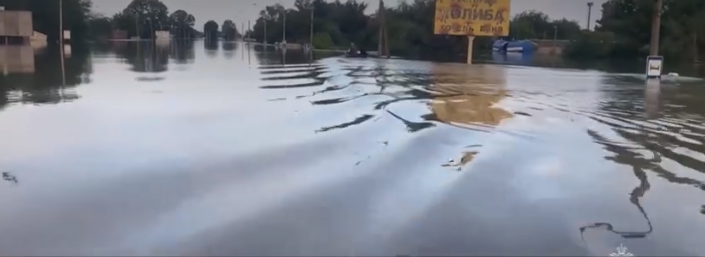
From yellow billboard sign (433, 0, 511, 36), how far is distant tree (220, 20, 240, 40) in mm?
136048

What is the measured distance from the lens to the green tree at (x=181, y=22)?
154000 mm

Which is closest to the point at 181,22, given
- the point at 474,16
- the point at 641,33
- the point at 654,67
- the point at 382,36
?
the point at 382,36

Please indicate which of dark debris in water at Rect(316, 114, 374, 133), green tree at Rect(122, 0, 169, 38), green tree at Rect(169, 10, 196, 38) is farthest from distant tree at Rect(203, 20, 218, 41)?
dark debris in water at Rect(316, 114, 374, 133)

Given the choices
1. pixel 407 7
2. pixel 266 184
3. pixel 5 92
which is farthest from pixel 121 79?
pixel 407 7

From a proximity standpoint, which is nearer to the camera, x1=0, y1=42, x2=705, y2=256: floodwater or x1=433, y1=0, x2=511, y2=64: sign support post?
x1=0, y1=42, x2=705, y2=256: floodwater

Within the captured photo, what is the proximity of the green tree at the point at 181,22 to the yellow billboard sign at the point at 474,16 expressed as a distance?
12308 cm

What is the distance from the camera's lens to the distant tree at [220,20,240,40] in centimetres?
17026

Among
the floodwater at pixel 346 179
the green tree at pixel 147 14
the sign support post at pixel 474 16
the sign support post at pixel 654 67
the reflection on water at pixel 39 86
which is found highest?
the green tree at pixel 147 14

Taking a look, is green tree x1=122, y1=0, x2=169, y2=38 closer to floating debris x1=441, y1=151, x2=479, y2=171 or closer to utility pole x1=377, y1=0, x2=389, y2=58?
utility pole x1=377, y1=0, x2=389, y2=58

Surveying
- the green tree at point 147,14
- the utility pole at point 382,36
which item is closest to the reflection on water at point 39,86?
the utility pole at point 382,36

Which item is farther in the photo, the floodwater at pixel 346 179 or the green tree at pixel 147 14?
the green tree at pixel 147 14

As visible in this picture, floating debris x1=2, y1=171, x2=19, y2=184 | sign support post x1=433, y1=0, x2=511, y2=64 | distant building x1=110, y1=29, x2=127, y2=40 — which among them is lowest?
floating debris x1=2, y1=171, x2=19, y2=184

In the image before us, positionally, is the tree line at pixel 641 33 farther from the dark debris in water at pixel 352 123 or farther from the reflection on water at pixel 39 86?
the dark debris in water at pixel 352 123

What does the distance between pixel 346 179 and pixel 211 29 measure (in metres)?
161
